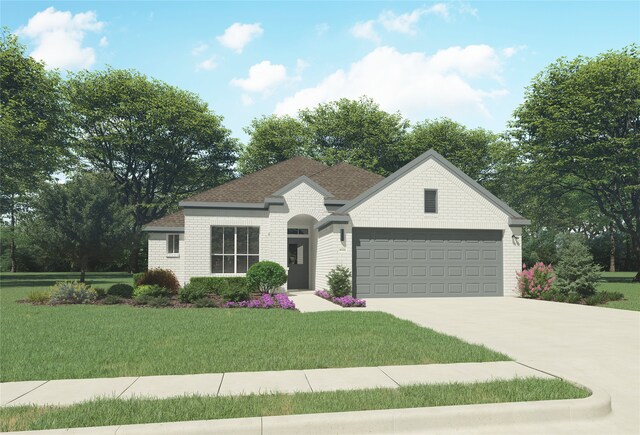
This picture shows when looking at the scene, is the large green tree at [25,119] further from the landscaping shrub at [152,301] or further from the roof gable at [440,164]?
the roof gable at [440,164]

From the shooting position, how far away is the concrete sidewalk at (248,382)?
19.9 ft

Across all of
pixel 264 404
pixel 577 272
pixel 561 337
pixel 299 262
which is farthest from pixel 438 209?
pixel 264 404

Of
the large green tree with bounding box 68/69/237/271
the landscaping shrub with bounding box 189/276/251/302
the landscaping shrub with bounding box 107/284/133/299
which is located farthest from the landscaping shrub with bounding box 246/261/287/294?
the large green tree with bounding box 68/69/237/271

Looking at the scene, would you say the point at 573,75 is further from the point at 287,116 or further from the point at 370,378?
the point at 370,378

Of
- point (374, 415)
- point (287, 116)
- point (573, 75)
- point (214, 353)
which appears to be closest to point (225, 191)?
point (214, 353)

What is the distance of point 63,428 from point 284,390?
2539mm

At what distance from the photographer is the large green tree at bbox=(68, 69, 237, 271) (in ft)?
143

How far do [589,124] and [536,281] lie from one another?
1667 cm

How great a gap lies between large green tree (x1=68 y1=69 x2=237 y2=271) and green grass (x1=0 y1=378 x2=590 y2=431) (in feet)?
124

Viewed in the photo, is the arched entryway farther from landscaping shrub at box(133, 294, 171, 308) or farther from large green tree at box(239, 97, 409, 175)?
large green tree at box(239, 97, 409, 175)

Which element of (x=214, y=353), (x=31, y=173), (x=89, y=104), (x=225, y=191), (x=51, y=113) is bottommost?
(x=214, y=353)

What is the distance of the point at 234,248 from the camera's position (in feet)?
76.7

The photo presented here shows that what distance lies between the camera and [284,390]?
615 centimetres

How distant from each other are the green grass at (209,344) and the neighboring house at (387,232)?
7133 millimetres
